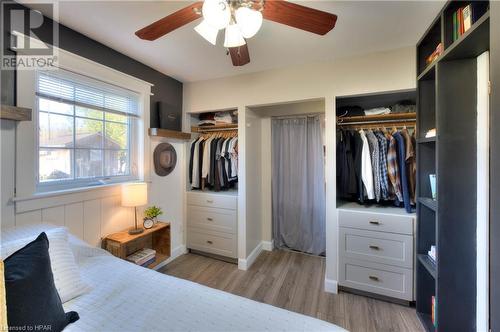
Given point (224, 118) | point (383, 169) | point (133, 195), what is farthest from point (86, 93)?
point (383, 169)

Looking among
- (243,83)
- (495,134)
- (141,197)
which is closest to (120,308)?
(141,197)

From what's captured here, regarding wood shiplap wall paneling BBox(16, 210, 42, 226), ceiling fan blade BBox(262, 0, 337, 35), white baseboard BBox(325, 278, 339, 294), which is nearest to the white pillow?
wood shiplap wall paneling BBox(16, 210, 42, 226)

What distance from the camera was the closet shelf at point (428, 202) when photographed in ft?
4.71

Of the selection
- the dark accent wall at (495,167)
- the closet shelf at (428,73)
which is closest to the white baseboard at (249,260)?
the dark accent wall at (495,167)

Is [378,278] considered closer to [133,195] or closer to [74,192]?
[133,195]

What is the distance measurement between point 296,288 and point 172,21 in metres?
2.49

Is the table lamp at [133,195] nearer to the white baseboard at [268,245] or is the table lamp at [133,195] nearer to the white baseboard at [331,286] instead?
the white baseboard at [268,245]

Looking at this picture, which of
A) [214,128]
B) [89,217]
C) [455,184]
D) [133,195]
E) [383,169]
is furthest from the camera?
[214,128]

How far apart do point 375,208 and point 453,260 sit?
823mm

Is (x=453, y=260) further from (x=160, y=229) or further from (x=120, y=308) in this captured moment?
(x=160, y=229)

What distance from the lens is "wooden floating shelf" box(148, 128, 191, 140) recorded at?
7.62 feet

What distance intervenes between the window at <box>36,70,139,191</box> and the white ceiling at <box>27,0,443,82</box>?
447 mm

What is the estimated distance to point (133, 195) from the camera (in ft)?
6.44

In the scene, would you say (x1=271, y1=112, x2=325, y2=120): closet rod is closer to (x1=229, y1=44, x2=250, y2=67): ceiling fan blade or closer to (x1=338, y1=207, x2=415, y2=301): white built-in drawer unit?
(x1=338, y1=207, x2=415, y2=301): white built-in drawer unit
